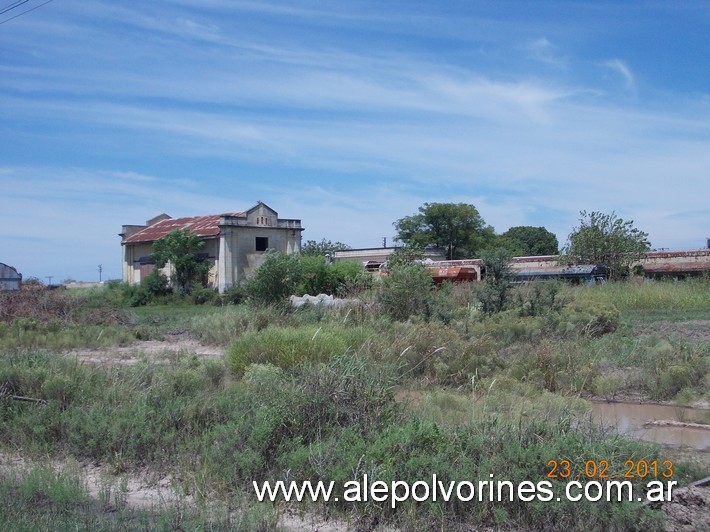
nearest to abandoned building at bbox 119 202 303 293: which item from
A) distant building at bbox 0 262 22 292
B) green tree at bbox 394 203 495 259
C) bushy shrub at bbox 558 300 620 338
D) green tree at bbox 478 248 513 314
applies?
distant building at bbox 0 262 22 292

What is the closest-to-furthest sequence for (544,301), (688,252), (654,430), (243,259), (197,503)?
1. (197,503)
2. (654,430)
3. (544,301)
4. (688,252)
5. (243,259)

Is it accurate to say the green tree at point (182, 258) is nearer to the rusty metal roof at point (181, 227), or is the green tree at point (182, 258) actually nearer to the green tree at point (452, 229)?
the rusty metal roof at point (181, 227)

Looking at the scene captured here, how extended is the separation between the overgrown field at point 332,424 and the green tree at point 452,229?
57054 mm

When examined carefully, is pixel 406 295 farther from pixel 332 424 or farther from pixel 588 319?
pixel 332 424

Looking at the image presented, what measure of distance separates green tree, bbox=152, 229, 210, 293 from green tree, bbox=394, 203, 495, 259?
88.3ft

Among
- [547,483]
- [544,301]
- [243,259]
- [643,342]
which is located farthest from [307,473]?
[243,259]

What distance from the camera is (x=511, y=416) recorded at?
A: 29.7 ft

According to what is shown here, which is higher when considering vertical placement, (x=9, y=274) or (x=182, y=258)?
(x=182, y=258)

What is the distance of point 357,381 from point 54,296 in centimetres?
2497

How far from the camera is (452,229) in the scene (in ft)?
246

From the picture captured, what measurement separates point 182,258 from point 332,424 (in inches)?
1788

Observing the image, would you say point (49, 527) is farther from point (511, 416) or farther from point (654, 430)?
point (654, 430)

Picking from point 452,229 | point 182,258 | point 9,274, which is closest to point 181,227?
point 182,258

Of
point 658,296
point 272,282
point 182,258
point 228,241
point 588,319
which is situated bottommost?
point 588,319
